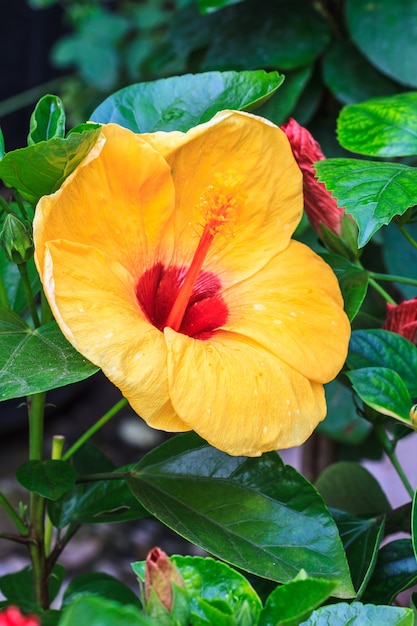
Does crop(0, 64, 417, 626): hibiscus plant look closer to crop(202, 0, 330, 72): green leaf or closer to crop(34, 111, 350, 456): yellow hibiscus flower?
crop(34, 111, 350, 456): yellow hibiscus flower

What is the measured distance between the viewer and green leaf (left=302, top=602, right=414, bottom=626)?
1.79ft

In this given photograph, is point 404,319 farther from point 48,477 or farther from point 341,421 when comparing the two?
point 341,421

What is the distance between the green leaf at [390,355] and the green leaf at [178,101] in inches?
9.8

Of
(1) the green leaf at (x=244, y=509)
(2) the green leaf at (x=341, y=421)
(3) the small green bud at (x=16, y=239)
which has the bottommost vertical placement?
(2) the green leaf at (x=341, y=421)

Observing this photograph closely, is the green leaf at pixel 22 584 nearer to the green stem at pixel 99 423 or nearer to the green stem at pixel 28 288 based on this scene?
the green stem at pixel 99 423

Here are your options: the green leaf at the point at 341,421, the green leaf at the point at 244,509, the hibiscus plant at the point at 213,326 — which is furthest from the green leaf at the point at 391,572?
the green leaf at the point at 341,421

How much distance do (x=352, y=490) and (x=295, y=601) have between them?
54 cm

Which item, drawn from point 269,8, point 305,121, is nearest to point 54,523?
point 305,121

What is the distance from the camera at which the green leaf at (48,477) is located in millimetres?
717

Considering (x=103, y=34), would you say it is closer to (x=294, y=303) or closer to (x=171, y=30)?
(x=171, y=30)

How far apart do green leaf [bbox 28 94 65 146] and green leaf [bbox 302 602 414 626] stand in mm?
417

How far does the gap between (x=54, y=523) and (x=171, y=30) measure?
0.97 m

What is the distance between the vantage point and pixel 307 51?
1.36 m

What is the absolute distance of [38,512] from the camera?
0.78m
